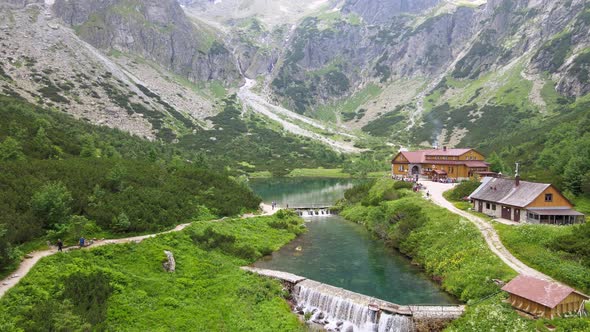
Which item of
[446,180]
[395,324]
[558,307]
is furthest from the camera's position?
[446,180]

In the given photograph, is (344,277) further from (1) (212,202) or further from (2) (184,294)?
(1) (212,202)

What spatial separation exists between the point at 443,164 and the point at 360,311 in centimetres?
7663

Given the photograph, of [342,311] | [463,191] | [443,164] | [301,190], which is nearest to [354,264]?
→ [342,311]

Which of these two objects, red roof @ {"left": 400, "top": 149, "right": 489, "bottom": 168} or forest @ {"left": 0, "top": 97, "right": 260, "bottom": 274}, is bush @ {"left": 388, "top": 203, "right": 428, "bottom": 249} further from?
red roof @ {"left": 400, "top": 149, "right": 489, "bottom": 168}

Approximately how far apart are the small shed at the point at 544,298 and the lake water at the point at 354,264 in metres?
7.04

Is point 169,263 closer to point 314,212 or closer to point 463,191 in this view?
point 314,212

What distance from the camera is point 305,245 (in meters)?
56.6

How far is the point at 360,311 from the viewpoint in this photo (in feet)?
108

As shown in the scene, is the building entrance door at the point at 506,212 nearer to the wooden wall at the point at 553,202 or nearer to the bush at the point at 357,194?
the wooden wall at the point at 553,202

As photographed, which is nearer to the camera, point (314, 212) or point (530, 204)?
point (530, 204)

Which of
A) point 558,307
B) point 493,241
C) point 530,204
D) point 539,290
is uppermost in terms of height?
point 530,204

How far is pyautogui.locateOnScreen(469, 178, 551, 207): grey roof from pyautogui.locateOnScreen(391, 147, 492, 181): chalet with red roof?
1487 inches

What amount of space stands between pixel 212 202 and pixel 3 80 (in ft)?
455

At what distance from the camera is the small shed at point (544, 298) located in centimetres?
2700
